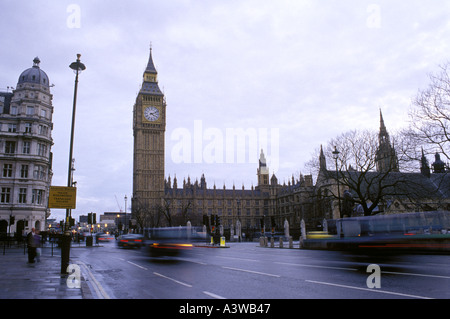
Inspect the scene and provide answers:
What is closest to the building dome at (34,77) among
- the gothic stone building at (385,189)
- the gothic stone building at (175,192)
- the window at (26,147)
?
the window at (26,147)

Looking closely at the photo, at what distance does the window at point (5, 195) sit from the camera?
46.0 metres

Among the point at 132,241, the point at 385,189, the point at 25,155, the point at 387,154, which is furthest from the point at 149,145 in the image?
the point at 387,154

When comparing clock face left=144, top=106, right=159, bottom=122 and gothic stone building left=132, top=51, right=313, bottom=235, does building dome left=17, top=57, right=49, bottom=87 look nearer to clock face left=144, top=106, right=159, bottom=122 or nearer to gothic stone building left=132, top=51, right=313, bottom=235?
gothic stone building left=132, top=51, right=313, bottom=235

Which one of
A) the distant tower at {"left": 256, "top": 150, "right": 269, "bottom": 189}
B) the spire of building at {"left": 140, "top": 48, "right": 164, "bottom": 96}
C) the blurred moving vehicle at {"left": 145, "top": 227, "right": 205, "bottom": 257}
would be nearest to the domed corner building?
the blurred moving vehicle at {"left": 145, "top": 227, "right": 205, "bottom": 257}

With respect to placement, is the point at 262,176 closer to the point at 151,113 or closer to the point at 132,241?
the point at 151,113

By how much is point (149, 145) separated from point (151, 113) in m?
11.6

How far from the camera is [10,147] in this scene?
4747 centimetres

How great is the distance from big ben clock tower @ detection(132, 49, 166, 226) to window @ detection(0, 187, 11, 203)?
70174 millimetres

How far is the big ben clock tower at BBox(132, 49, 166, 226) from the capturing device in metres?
119

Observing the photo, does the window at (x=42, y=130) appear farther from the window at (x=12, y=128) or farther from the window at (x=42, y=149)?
the window at (x=12, y=128)
